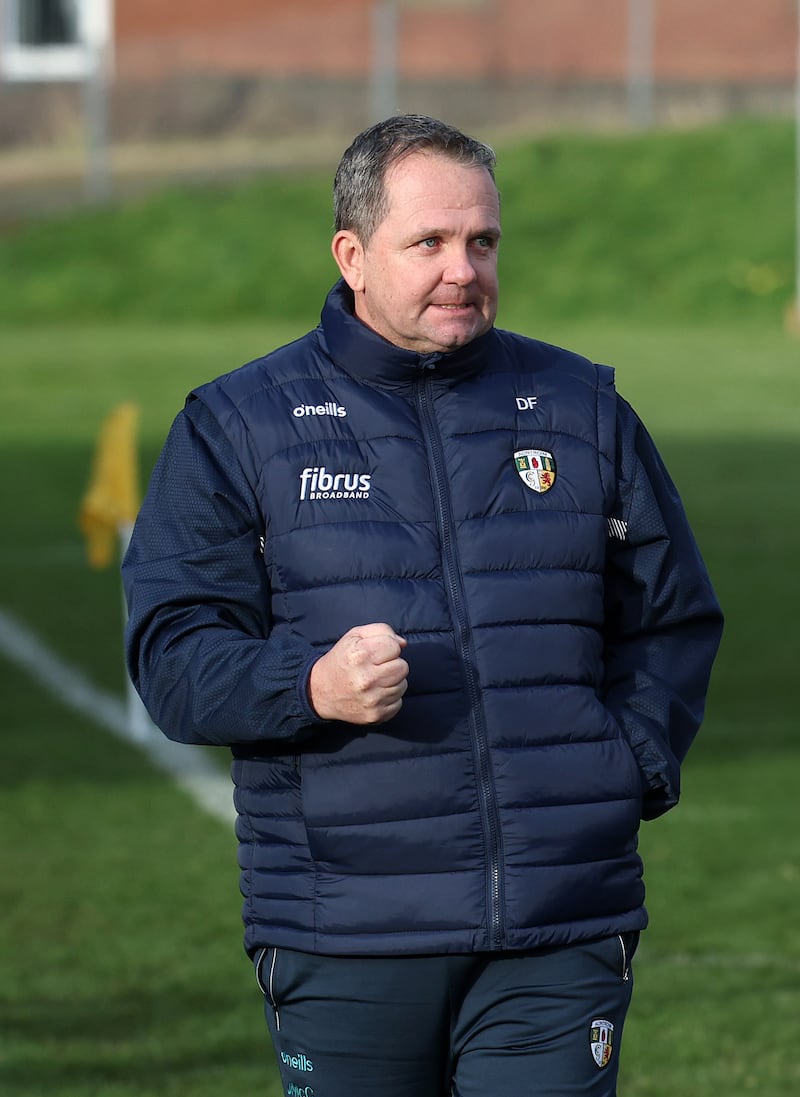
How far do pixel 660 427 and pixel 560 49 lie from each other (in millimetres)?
21239

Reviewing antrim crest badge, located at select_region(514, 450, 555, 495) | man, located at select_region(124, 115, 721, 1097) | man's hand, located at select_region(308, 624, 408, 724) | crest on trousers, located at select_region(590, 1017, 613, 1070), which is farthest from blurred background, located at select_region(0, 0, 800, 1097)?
man's hand, located at select_region(308, 624, 408, 724)

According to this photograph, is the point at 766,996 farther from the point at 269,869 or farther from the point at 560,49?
the point at 560,49

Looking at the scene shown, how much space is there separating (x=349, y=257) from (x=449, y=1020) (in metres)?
1.13

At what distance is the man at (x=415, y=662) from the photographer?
Result: 3.34 metres

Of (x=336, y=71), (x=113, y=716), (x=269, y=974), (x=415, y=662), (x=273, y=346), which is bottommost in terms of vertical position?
(x=273, y=346)

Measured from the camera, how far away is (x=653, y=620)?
365 cm

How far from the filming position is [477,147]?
137 inches

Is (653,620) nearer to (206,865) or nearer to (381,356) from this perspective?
(381,356)

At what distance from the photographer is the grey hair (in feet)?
11.2

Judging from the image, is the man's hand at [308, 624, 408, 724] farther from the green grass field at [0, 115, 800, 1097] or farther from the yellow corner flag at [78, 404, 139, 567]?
the yellow corner flag at [78, 404, 139, 567]

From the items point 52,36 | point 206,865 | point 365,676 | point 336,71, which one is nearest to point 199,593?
point 365,676

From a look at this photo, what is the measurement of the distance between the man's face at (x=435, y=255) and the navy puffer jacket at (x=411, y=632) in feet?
0.16

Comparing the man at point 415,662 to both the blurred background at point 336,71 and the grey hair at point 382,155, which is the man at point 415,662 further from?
the blurred background at point 336,71

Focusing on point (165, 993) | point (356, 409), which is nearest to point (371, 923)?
point (356, 409)
